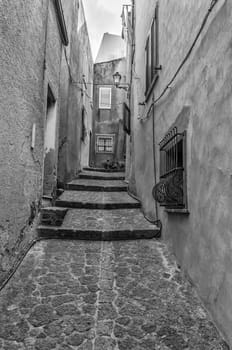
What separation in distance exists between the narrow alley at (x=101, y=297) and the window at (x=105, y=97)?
1185 centimetres

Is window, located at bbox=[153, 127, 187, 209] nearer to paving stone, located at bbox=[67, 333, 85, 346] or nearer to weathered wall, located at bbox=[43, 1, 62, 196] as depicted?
paving stone, located at bbox=[67, 333, 85, 346]

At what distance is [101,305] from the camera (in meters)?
2.46

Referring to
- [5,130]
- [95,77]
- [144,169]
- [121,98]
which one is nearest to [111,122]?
[121,98]

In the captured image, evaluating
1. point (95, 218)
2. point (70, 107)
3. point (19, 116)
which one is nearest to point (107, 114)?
point (70, 107)

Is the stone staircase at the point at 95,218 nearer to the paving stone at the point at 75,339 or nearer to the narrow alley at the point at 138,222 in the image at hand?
the narrow alley at the point at 138,222

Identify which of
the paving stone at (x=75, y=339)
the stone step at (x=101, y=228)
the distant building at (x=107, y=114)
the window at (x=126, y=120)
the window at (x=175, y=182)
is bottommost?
the paving stone at (x=75, y=339)

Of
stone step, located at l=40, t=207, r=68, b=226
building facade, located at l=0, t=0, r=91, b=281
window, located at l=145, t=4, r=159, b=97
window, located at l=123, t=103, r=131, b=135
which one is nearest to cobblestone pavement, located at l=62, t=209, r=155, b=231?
stone step, located at l=40, t=207, r=68, b=226

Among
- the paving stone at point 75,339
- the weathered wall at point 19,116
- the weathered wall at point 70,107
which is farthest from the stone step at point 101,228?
the weathered wall at point 70,107

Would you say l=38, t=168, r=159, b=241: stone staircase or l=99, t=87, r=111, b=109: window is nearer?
l=38, t=168, r=159, b=241: stone staircase

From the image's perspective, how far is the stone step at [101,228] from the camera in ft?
13.2

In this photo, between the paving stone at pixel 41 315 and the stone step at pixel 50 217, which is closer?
the paving stone at pixel 41 315

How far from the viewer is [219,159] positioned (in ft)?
6.95

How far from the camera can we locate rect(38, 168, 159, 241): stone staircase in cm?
404

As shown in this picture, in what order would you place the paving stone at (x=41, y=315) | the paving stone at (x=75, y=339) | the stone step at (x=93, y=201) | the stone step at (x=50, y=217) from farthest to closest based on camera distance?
the stone step at (x=93, y=201)
the stone step at (x=50, y=217)
the paving stone at (x=41, y=315)
the paving stone at (x=75, y=339)
